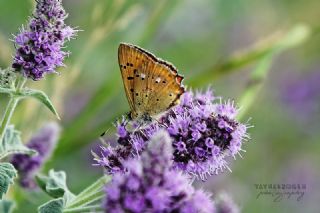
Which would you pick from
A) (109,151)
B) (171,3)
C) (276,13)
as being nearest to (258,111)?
(276,13)

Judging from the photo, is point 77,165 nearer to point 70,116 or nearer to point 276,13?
point 70,116

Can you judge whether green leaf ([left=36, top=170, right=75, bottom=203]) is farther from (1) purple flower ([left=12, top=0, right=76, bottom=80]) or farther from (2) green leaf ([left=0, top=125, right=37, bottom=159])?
(1) purple flower ([left=12, top=0, right=76, bottom=80])

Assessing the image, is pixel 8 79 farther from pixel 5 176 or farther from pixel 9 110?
pixel 5 176

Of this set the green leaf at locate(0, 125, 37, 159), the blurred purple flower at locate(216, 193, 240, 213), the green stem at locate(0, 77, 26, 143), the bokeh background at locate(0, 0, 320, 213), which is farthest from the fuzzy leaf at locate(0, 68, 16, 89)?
the bokeh background at locate(0, 0, 320, 213)

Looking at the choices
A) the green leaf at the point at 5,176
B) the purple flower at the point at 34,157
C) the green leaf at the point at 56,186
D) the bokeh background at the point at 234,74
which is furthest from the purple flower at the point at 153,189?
the bokeh background at the point at 234,74

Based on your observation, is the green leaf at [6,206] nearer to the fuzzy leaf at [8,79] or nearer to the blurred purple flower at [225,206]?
the fuzzy leaf at [8,79]
